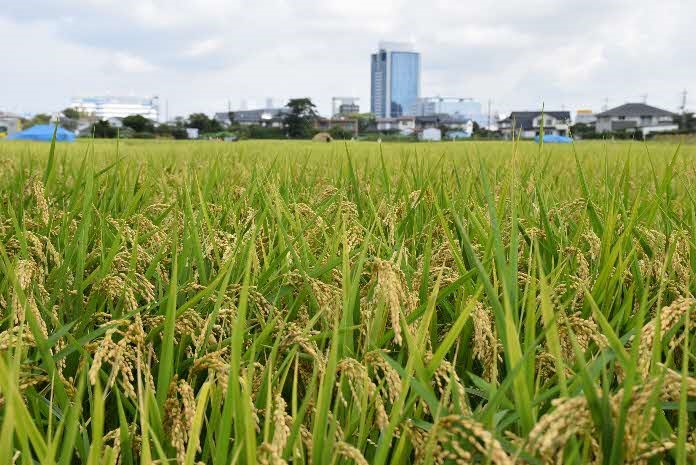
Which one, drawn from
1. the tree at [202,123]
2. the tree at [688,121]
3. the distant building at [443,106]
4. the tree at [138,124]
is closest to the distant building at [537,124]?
the tree at [688,121]

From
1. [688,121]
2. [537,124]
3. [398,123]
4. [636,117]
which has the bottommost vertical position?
[537,124]

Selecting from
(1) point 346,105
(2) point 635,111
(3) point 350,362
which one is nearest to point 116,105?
(1) point 346,105

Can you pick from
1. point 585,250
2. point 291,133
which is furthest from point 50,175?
point 291,133

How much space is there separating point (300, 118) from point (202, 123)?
10.2 metres

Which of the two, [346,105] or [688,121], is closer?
[688,121]

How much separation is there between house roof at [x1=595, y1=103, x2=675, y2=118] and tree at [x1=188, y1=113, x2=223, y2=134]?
4785 cm

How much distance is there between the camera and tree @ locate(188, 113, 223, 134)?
63.1 meters

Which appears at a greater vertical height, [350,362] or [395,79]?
[395,79]

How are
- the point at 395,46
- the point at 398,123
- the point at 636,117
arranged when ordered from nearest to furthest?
the point at 636,117, the point at 398,123, the point at 395,46

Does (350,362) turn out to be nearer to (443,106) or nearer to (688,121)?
(688,121)

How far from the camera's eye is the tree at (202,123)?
63.1 m

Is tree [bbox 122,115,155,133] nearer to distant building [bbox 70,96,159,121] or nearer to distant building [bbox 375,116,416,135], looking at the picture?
distant building [bbox 375,116,416,135]

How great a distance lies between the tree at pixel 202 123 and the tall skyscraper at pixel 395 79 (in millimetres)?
108241

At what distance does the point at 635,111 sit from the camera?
78.5m
